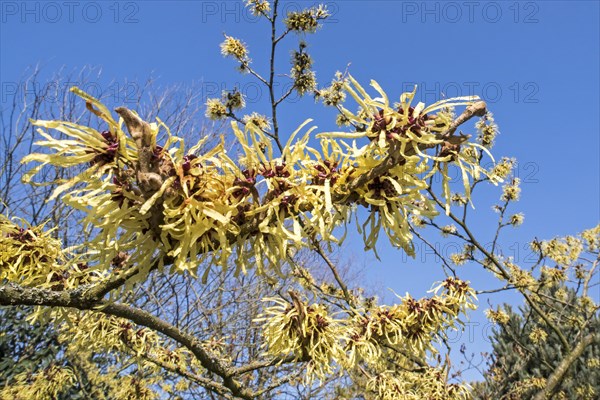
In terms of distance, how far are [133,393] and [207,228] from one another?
3600 millimetres

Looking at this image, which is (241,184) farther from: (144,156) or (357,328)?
(357,328)

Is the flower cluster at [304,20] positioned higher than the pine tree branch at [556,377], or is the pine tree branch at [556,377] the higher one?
the flower cluster at [304,20]

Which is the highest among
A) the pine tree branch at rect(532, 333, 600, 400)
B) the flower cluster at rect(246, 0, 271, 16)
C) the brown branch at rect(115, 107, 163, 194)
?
the flower cluster at rect(246, 0, 271, 16)

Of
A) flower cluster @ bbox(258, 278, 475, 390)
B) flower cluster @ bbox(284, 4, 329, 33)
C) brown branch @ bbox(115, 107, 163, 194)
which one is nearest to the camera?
brown branch @ bbox(115, 107, 163, 194)

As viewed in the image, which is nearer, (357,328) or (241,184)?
(241,184)

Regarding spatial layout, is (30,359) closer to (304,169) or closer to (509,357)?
(304,169)

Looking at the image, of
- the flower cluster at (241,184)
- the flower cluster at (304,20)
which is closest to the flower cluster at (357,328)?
the flower cluster at (241,184)

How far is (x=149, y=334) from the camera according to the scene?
2.77m

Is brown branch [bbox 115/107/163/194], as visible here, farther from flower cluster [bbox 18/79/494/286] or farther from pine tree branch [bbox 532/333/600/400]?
pine tree branch [bbox 532/333/600/400]

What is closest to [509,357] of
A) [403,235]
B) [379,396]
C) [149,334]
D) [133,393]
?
[379,396]

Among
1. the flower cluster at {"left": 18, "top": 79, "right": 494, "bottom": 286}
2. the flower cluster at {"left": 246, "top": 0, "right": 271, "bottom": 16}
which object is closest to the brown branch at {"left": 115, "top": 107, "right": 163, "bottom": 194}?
the flower cluster at {"left": 18, "top": 79, "right": 494, "bottom": 286}

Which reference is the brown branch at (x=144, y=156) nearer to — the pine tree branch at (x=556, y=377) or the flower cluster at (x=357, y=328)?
the flower cluster at (x=357, y=328)

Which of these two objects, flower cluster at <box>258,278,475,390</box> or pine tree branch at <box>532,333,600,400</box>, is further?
pine tree branch at <box>532,333,600,400</box>


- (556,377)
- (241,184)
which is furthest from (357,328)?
(556,377)
